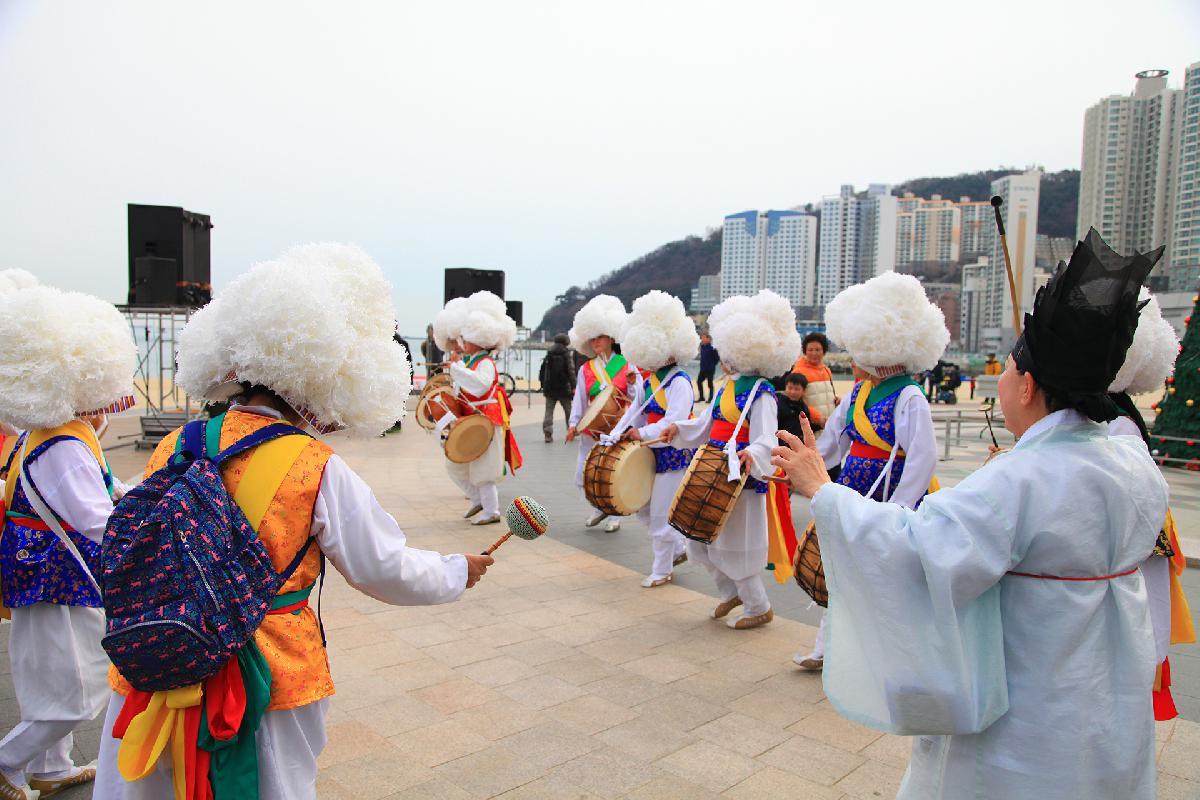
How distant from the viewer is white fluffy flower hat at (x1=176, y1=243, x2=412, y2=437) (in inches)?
78.8

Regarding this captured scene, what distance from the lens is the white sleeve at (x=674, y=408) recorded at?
18.9ft

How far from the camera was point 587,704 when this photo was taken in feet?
12.9

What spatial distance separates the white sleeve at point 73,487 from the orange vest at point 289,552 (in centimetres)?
99

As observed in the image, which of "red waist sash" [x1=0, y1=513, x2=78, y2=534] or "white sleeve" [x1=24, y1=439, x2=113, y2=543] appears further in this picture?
"red waist sash" [x1=0, y1=513, x2=78, y2=534]

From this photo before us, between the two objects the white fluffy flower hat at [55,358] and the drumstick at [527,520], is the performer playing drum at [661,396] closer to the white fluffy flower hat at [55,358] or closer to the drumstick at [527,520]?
the drumstick at [527,520]

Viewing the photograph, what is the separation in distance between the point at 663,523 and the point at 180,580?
15.2 feet

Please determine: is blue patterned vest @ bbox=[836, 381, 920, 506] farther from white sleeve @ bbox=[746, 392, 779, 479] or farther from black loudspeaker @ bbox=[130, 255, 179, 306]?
black loudspeaker @ bbox=[130, 255, 179, 306]

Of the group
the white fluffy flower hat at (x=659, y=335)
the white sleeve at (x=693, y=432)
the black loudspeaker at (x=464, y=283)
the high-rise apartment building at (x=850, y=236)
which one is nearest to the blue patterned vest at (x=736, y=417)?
the white sleeve at (x=693, y=432)

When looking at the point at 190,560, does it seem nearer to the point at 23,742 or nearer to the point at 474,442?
the point at 23,742

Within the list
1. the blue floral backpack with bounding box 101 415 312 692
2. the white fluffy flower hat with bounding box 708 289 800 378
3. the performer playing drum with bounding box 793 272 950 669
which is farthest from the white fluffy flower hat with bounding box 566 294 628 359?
the blue floral backpack with bounding box 101 415 312 692

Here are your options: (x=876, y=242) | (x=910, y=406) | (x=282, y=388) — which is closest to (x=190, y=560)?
(x=282, y=388)

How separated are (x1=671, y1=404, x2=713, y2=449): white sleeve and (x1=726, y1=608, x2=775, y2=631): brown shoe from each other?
46.8 inches

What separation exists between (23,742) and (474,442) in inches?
192

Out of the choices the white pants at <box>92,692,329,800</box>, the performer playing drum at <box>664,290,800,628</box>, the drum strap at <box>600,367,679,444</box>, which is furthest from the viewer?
the drum strap at <box>600,367,679,444</box>
